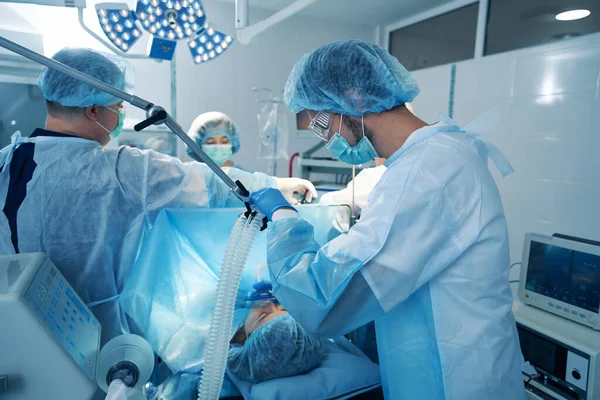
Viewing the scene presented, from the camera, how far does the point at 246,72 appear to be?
3.36m

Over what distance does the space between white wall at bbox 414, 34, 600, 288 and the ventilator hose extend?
7.35ft

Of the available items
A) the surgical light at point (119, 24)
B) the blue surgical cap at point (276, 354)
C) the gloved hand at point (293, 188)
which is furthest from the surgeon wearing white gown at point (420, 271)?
the surgical light at point (119, 24)

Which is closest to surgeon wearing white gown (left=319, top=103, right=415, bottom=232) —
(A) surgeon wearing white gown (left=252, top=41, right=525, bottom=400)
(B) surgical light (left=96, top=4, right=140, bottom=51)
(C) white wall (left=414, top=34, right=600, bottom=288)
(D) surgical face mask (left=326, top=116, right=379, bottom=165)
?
(D) surgical face mask (left=326, top=116, right=379, bottom=165)


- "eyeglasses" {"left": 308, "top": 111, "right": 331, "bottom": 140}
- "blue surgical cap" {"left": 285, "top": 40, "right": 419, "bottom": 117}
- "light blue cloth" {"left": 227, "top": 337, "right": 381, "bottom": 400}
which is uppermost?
"blue surgical cap" {"left": 285, "top": 40, "right": 419, "bottom": 117}

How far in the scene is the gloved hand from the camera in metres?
1.46

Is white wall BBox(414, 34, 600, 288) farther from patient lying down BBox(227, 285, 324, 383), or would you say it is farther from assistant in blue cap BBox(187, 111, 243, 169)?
patient lying down BBox(227, 285, 324, 383)

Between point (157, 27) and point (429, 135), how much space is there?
1.06 meters

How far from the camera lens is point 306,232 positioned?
37.3 inches

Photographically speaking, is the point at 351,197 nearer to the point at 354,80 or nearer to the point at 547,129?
the point at 354,80

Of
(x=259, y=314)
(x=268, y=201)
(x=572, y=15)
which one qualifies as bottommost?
(x=259, y=314)

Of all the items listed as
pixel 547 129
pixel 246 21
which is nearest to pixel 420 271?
pixel 246 21

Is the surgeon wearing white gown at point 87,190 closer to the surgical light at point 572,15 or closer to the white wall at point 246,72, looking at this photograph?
the white wall at point 246,72

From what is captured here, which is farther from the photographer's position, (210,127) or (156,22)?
(210,127)

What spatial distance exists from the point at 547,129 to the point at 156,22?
2.29 metres
